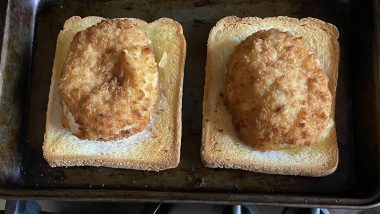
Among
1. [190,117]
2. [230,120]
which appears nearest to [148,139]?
[190,117]

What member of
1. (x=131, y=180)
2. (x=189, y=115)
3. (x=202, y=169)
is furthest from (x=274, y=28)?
(x=131, y=180)

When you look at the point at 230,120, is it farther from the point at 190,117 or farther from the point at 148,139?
the point at 148,139
